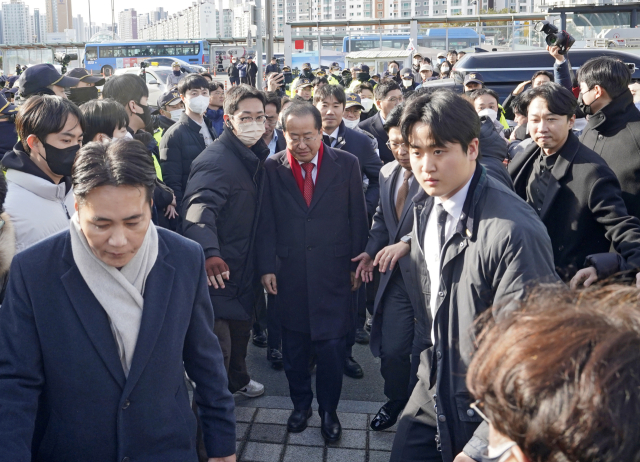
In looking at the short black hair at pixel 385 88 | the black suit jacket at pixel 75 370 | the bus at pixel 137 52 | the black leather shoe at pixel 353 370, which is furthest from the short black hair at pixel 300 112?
the bus at pixel 137 52

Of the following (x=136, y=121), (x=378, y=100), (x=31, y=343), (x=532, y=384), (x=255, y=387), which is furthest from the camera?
(x=378, y=100)

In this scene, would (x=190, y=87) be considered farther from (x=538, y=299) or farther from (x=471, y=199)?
(x=538, y=299)

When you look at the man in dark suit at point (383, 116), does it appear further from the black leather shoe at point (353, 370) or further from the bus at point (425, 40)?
the bus at point (425, 40)

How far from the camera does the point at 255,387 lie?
15.1 ft

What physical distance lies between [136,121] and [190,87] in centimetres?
122

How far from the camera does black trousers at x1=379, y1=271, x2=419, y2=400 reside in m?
3.69

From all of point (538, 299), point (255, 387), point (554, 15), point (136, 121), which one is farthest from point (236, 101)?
point (554, 15)

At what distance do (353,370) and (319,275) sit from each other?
4.05 feet

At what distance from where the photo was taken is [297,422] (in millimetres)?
4055

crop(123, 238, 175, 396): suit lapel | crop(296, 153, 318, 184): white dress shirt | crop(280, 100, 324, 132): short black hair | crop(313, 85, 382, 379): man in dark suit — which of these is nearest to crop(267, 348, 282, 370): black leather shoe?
crop(313, 85, 382, 379): man in dark suit

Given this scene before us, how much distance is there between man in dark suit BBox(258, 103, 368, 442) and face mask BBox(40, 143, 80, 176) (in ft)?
4.54

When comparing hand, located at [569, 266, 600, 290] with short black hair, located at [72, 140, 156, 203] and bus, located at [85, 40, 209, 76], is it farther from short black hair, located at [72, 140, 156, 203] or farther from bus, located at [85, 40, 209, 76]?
bus, located at [85, 40, 209, 76]

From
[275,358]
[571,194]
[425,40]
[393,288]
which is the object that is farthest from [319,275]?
[425,40]

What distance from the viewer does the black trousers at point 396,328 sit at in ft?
12.1
